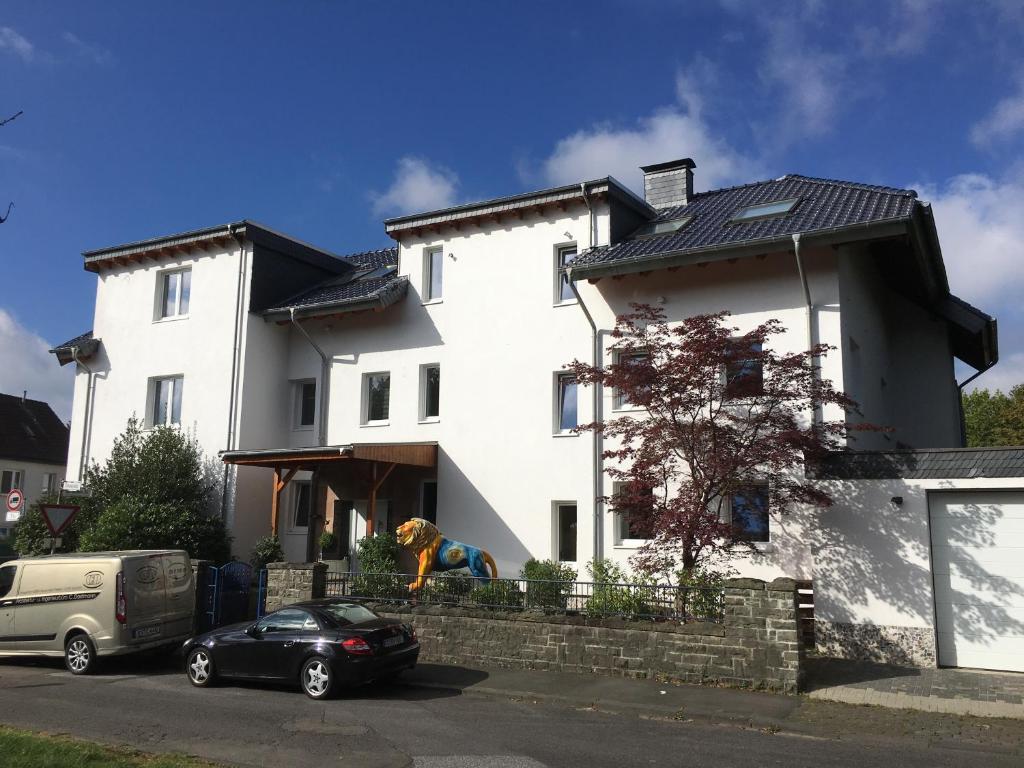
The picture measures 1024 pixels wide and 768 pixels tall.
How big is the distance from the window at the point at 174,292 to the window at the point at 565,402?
1064 cm

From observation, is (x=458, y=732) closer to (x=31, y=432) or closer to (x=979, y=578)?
(x=979, y=578)

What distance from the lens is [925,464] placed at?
12.5 m

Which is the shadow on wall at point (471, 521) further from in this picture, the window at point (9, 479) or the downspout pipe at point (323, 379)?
the window at point (9, 479)

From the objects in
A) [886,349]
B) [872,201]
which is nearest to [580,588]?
[872,201]

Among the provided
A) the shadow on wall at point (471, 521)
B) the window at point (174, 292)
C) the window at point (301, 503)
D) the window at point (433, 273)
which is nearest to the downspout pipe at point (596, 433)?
the shadow on wall at point (471, 521)

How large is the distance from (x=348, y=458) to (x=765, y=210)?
9655mm

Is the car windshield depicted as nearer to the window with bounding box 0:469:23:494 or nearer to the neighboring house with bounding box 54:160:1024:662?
→ the neighboring house with bounding box 54:160:1024:662

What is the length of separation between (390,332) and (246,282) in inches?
159

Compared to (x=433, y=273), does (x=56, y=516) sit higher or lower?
lower

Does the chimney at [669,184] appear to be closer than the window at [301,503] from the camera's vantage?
Yes

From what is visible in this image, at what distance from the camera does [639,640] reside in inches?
463

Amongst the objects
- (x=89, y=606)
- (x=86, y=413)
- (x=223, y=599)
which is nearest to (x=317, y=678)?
(x=89, y=606)

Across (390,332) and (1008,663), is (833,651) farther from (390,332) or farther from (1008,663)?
(390,332)

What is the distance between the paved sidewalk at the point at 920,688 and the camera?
9.83 m
